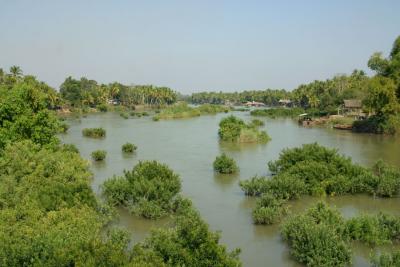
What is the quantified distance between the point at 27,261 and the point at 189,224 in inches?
127

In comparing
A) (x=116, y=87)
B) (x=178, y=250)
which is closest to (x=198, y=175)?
(x=178, y=250)

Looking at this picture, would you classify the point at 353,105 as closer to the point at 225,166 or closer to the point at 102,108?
the point at 225,166

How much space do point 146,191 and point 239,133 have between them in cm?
2158

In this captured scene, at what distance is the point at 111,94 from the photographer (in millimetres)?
99312

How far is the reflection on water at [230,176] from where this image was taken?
12338mm

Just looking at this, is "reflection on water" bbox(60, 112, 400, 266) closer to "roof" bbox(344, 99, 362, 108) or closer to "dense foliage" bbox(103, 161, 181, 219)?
"dense foliage" bbox(103, 161, 181, 219)

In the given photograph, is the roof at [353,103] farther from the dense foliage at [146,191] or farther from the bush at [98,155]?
the dense foliage at [146,191]

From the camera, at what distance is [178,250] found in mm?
8844

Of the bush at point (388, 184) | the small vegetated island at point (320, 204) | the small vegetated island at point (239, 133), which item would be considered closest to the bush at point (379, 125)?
the small vegetated island at point (239, 133)

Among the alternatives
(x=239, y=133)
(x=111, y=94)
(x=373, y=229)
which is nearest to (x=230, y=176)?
(x=373, y=229)

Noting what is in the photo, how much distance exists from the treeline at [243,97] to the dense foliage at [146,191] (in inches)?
3869

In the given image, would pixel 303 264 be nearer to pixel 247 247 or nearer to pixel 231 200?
pixel 247 247

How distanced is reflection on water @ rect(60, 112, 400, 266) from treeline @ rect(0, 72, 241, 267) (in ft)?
3.46

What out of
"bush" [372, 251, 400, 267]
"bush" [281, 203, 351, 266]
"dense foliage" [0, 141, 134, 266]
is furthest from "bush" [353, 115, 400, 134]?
"bush" [372, 251, 400, 267]
